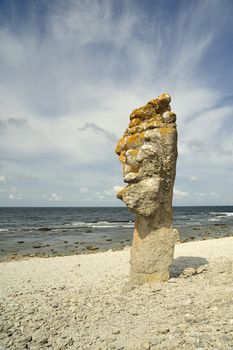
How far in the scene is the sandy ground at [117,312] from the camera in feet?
19.4

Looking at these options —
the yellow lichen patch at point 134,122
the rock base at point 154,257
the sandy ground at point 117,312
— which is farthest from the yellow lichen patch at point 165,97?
the sandy ground at point 117,312

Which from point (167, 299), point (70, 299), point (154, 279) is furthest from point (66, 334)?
point (154, 279)

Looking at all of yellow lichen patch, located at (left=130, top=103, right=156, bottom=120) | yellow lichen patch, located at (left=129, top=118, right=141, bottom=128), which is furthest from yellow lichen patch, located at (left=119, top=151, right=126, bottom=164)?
yellow lichen patch, located at (left=130, top=103, right=156, bottom=120)

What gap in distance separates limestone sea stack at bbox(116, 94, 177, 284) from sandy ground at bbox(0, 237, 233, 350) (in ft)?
2.53

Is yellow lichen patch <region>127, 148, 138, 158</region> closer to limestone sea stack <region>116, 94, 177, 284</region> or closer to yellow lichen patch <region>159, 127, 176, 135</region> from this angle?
limestone sea stack <region>116, 94, 177, 284</region>

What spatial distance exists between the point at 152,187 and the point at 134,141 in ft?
5.44

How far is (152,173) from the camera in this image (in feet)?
30.2

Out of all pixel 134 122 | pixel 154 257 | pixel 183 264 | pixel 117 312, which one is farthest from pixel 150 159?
pixel 183 264

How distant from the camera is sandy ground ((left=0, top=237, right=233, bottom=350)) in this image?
5910mm

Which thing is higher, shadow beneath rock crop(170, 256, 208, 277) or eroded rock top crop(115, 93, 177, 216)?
eroded rock top crop(115, 93, 177, 216)

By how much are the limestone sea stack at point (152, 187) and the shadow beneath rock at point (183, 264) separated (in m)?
1.72

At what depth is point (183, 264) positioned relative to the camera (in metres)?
12.5

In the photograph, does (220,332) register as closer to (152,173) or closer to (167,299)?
(167,299)

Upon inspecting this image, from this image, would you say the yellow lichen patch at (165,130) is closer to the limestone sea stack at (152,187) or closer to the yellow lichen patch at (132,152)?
the limestone sea stack at (152,187)
